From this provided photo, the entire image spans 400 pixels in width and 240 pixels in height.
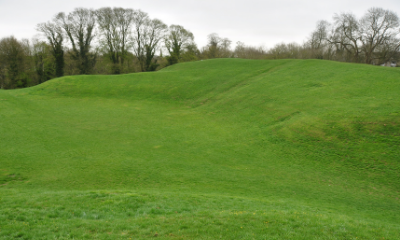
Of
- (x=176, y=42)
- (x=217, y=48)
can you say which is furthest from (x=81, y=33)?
(x=217, y=48)

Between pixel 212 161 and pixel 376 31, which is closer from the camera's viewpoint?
pixel 212 161

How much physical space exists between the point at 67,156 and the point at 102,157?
267 centimetres

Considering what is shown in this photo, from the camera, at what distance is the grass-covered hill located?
27.0 feet

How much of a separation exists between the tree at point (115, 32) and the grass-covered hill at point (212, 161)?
1107 inches

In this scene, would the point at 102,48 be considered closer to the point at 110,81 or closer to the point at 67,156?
the point at 110,81

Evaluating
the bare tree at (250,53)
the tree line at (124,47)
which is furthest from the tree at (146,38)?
the bare tree at (250,53)

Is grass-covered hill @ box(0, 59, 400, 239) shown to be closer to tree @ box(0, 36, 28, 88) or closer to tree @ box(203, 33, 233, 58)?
tree @ box(0, 36, 28, 88)

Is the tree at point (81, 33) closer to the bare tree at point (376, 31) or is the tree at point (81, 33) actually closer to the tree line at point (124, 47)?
the tree line at point (124, 47)

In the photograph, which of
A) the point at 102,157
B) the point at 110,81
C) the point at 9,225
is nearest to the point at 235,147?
the point at 102,157

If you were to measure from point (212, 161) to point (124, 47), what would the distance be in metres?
57.1

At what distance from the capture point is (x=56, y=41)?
62.2 m

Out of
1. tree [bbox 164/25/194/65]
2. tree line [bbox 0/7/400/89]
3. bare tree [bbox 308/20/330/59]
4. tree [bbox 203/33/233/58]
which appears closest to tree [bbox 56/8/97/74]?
tree line [bbox 0/7/400/89]

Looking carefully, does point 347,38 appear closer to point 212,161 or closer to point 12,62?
point 212,161

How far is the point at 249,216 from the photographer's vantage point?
28.6 ft
